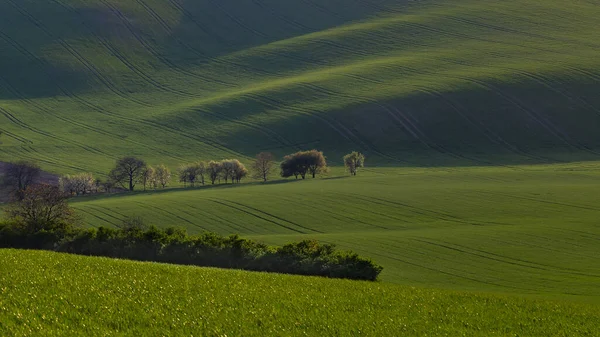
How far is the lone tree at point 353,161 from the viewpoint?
327ft

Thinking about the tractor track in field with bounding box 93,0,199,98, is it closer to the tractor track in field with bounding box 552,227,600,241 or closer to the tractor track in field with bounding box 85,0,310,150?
the tractor track in field with bounding box 85,0,310,150

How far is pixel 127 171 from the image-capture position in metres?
93.1

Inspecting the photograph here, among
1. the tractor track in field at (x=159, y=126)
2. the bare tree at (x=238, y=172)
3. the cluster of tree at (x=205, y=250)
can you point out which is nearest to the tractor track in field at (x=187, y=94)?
the tractor track in field at (x=159, y=126)

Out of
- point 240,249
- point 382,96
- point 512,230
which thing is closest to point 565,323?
point 240,249

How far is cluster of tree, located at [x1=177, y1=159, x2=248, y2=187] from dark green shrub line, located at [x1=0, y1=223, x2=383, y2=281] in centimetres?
6385

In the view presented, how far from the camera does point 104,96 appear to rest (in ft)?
472

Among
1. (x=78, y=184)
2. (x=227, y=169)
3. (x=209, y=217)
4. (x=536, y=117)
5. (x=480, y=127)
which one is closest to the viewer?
(x=209, y=217)

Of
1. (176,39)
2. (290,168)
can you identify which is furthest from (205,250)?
(176,39)

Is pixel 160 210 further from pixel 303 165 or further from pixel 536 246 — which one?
pixel 303 165

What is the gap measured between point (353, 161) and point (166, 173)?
79.6 feet

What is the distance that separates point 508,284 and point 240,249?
13.9 m

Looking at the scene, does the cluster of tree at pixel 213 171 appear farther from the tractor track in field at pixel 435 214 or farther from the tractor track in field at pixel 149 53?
the tractor track in field at pixel 149 53

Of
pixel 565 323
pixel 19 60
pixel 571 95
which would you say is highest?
pixel 19 60

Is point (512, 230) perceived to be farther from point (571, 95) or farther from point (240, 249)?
point (571, 95)
